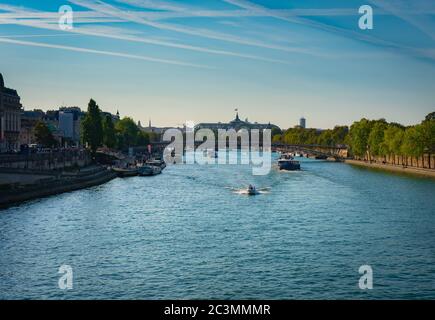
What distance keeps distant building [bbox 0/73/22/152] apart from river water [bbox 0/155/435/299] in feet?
91.6

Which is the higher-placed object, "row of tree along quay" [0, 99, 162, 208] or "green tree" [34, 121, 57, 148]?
"green tree" [34, 121, 57, 148]

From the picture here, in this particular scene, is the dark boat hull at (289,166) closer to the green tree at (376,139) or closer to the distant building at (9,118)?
the green tree at (376,139)

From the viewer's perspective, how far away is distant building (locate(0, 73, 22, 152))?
75.8m

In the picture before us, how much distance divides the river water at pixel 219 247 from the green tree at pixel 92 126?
36.3m

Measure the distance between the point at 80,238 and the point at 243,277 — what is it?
12.2m

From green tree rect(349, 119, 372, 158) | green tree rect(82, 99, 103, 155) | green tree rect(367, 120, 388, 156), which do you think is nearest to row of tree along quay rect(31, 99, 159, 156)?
green tree rect(82, 99, 103, 155)

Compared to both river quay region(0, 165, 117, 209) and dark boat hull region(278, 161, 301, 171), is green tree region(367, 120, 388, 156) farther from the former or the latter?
river quay region(0, 165, 117, 209)

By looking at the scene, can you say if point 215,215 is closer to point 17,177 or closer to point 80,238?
point 80,238

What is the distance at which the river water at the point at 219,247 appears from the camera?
22.0 metres

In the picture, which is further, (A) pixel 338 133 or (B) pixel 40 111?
(A) pixel 338 133

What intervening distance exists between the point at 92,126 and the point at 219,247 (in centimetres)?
6342
